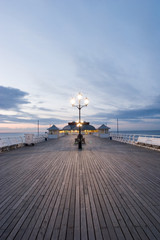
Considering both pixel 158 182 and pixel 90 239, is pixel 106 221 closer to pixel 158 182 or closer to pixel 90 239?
pixel 90 239

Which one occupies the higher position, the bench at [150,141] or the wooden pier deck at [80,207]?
the bench at [150,141]

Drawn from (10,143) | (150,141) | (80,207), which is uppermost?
(150,141)

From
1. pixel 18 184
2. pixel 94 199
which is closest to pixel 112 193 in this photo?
pixel 94 199

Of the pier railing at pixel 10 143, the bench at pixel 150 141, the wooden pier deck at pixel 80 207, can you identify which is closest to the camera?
the wooden pier deck at pixel 80 207

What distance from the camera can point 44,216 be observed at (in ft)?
9.15

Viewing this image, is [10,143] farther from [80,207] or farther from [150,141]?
[150,141]

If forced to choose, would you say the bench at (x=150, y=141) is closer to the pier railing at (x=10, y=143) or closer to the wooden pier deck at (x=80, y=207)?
the wooden pier deck at (x=80, y=207)

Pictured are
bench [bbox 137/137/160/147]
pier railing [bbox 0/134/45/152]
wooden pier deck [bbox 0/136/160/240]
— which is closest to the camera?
wooden pier deck [bbox 0/136/160/240]

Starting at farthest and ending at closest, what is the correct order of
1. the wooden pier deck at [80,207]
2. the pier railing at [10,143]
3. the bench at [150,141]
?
the pier railing at [10,143], the bench at [150,141], the wooden pier deck at [80,207]

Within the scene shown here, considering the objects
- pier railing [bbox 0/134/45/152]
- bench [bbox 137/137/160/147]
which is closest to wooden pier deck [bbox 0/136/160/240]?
bench [bbox 137/137/160/147]

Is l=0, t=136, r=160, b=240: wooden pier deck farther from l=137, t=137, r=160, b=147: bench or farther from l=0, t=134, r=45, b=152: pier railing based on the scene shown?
l=0, t=134, r=45, b=152: pier railing

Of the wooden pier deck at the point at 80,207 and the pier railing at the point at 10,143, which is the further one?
the pier railing at the point at 10,143

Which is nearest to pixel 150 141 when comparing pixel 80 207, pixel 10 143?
pixel 80 207

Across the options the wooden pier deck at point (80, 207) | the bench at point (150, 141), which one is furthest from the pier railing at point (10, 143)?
the bench at point (150, 141)
